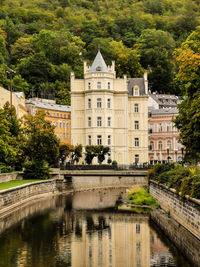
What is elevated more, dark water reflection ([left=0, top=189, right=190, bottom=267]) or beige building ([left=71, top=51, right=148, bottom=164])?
beige building ([left=71, top=51, right=148, bottom=164])

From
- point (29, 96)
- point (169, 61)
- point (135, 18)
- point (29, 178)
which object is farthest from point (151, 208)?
point (135, 18)

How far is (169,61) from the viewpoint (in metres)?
149

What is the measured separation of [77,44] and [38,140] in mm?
94396

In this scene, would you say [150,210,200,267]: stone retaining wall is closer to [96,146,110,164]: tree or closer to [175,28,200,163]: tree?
[175,28,200,163]: tree

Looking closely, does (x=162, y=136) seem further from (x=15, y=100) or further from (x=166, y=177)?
(x=166, y=177)

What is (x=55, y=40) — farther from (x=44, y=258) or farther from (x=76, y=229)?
(x=44, y=258)

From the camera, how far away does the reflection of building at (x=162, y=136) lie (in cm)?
11031

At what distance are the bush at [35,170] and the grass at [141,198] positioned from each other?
13.5 m

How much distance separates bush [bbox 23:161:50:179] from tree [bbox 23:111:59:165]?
44.3 inches

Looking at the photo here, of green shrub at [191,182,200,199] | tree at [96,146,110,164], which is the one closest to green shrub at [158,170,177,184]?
green shrub at [191,182,200,199]

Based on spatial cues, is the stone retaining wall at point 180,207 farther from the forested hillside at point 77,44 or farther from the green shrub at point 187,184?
the forested hillside at point 77,44

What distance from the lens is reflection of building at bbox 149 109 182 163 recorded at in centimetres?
11031

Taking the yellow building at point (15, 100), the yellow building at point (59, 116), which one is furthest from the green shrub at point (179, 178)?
the yellow building at point (59, 116)

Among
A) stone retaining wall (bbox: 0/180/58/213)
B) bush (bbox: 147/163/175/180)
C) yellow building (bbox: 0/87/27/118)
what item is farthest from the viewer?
yellow building (bbox: 0/87/27/118)
